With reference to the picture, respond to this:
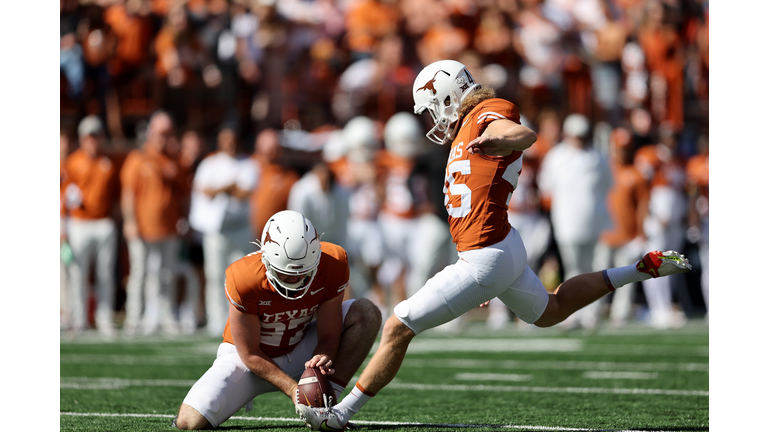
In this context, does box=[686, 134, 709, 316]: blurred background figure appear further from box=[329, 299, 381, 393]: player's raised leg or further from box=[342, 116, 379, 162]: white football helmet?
box=[329, 299, 381, 393]: player's raised leg

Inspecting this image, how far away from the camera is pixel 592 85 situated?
12211mm

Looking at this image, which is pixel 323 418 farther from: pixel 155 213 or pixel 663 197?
pixel 663 197

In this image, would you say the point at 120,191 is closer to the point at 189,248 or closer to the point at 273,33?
the point at 189,248

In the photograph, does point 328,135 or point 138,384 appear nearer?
point 138,384

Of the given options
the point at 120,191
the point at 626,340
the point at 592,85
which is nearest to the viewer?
the point at 626,340

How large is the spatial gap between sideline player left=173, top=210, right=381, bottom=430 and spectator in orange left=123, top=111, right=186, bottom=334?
17.6 ft

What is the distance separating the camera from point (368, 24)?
41.4ft

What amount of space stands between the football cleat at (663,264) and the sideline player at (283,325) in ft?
4.22

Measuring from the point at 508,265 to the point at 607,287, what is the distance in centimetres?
68

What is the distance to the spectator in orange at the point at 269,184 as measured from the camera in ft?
31.9

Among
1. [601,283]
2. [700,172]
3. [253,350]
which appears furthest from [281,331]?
[700,172]

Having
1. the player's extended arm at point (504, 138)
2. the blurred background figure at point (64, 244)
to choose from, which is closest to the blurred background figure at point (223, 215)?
the blurred background figure at point (64, 244)

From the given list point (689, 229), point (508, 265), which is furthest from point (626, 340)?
point (508, 265)

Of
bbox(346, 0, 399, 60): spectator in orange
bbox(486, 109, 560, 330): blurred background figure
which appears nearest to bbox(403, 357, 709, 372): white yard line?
bbox(486, 109, 560, 330): blurred background figure
